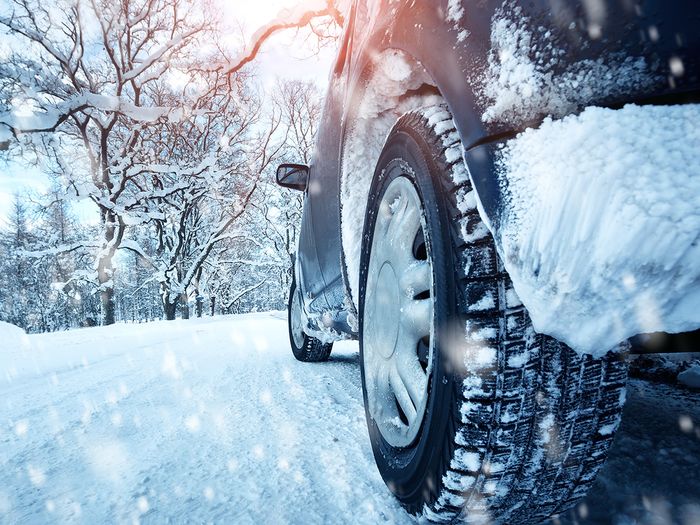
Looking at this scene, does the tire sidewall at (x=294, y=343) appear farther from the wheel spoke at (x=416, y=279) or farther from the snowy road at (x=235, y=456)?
the wheel spoke at (x=416, y=279)

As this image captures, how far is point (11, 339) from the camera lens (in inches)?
192

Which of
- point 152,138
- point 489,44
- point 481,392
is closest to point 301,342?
point 481,392

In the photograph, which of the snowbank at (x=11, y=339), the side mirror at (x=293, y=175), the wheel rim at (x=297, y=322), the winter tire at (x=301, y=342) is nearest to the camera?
the side mirror at (x=293, y=175)

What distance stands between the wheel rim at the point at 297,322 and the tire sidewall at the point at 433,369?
244 cm

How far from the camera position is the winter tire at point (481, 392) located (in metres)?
0.72

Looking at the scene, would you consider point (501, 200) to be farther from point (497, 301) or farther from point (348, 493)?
point (348, 493)

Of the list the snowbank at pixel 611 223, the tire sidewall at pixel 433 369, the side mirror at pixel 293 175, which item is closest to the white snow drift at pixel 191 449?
the tire sidewall at pixel 433 369

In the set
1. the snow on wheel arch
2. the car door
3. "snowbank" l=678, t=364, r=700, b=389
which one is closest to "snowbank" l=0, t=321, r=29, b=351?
the car door

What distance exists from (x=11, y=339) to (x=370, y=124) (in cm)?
580

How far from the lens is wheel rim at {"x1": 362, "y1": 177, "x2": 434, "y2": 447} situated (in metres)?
1.01

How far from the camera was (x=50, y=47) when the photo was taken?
36.0ft

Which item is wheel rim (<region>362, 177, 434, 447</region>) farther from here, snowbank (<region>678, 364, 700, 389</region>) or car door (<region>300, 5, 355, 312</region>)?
snowbank (<region>678, 364, 700, 389</region>)

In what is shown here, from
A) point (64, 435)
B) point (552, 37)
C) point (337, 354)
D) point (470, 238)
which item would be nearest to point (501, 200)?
point (470, 238)

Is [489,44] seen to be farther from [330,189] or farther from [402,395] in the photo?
[330,189]
